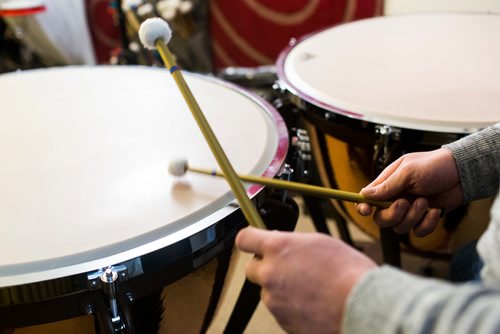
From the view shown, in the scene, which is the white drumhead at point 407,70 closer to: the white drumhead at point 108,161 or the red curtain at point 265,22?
the white drumhead at point 108,161

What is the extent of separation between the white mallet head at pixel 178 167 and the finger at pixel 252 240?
0.60 feet

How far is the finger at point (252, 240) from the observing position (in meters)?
0.41

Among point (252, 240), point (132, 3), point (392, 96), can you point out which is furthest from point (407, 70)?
point (132, 3)

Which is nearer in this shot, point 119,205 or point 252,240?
point 252,240

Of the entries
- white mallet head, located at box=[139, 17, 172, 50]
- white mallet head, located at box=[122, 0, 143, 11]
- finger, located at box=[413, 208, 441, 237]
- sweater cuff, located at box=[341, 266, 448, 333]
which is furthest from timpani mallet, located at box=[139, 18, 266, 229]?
white mallet head, located at box=[122, 0, 143, 11]

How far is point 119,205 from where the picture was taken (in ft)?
1.81

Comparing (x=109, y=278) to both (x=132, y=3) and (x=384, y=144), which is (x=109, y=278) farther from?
(x=132, y=3)

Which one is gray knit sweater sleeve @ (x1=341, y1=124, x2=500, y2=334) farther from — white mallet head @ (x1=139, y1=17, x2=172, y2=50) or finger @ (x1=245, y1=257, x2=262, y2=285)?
white mallet head @ (x1=139, y1=17, x2=172, y2=50)

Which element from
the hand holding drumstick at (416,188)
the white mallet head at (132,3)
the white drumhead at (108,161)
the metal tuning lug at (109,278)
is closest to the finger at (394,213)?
the hand holding drumstick at (416,188)

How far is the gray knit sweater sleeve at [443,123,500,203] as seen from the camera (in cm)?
58

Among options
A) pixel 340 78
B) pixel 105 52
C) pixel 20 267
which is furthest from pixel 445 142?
pixel 105 52

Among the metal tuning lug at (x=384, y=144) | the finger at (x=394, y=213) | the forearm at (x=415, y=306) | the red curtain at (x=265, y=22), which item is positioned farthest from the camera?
the red curtain at (x=265, y=22)

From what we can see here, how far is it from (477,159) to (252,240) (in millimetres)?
308

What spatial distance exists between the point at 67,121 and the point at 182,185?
0.28 m
